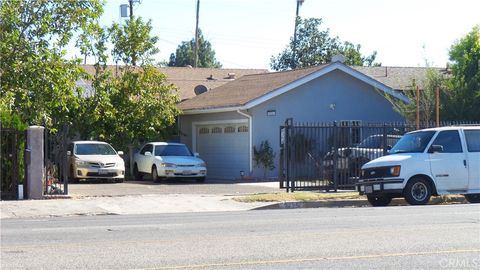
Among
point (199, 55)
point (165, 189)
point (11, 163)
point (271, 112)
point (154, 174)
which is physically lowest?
point (165, 189)

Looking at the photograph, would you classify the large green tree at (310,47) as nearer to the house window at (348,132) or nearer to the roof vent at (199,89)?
the roof vent at (199,89)

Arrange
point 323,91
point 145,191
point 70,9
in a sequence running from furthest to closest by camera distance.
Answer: point 323,91
point 70,9
point 145,191

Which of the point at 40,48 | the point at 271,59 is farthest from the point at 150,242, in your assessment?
the point at 271,59

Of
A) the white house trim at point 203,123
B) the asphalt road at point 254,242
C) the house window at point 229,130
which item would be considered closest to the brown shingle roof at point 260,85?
the white house trim at point 203,123

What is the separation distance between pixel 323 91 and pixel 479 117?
6250mm

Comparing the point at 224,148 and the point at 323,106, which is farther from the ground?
the point at 323,106

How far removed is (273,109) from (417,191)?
11917 mm

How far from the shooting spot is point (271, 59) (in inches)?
2296

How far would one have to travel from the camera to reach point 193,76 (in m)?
42.8

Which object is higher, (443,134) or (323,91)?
(323,91)

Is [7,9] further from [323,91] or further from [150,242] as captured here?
[150,242]

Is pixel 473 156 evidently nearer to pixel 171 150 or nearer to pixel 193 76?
pixel 171 150

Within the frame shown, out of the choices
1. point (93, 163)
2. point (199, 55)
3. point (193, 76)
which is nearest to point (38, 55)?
point (93, 163)

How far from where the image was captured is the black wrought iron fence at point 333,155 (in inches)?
886
